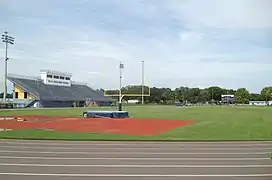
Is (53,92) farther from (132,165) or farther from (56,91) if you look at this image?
(132,165)

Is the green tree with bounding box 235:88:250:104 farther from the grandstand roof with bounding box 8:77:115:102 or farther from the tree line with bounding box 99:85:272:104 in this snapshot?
the grandstand roof with bounding box 8:77:115:102

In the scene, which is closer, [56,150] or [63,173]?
[63,173]

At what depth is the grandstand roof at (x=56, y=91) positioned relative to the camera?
326ft

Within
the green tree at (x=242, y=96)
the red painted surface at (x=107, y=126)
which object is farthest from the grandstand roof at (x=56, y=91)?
the green tree at (x=242, y=96)

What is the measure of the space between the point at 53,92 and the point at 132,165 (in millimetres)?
97746

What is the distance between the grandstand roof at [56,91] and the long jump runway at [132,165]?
8546cm

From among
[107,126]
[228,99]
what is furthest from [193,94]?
[107,126]

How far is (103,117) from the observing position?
44.7m

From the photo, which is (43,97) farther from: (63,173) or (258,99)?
(258,99)

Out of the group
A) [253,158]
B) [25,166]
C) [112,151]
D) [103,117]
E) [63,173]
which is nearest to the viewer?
[63,173]

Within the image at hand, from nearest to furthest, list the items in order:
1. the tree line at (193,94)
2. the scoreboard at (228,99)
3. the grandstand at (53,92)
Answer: the grandstand at (53,92), the scoreboard at (228,99), the tree line at (193,94)

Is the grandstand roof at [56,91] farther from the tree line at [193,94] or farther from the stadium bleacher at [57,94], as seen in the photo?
the tree line at [193,94]

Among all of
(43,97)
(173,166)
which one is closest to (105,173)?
(173,166)

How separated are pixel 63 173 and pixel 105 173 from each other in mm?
1093
